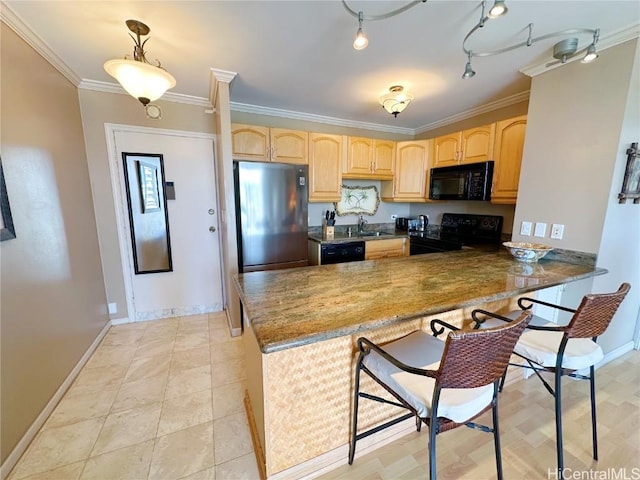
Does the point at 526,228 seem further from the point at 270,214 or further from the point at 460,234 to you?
the point at 270,214

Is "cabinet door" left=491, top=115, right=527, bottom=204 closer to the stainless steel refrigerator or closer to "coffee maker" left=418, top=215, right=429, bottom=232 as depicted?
"coffee maker" left=418, top=215, right=429, bottom=232

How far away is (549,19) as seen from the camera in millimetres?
1551

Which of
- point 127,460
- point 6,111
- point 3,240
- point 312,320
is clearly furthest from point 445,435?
point 6,111

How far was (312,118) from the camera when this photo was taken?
3.36 m

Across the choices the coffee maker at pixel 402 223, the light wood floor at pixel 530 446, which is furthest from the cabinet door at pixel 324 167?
the light wood floor at pixel 530 446

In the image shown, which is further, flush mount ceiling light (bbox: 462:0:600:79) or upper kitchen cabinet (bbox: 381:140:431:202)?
upper kitchen cabinet (bbox: 381:140:431:202)

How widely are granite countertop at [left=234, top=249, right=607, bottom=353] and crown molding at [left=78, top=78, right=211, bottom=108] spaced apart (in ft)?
7.34

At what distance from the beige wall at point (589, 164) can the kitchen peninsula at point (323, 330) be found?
490 millimetres

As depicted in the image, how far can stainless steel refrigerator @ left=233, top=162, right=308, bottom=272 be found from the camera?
2580mm

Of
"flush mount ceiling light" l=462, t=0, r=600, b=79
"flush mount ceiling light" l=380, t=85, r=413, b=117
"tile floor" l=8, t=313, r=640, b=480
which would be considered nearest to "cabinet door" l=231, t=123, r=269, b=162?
"flush mount ceiling light" l=380, t=85, r=413, b=117

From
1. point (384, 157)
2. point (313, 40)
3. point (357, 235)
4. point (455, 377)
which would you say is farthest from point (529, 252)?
point (313, 40)

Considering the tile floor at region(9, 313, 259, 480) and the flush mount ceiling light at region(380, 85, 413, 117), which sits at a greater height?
the flush mount ceiling light at region(380, 85, 413, 117)

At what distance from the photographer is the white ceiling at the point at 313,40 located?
4.83ft

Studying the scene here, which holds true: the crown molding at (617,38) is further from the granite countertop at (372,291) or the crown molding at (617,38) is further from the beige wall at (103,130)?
the beige wall at (103,130)
